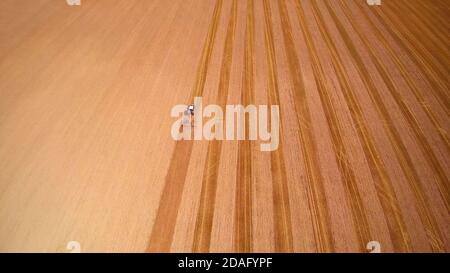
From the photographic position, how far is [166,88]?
185cm

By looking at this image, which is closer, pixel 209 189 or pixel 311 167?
pixel 209 189

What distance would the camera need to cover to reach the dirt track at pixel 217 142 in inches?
48.6

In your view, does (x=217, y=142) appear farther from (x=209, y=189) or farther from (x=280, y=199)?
(x=280, y=199)

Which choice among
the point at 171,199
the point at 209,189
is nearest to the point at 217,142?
the point at 209,189

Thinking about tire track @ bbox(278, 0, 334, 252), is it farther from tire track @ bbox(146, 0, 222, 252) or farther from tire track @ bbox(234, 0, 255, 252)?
tire track @ bbox(146, 0, 222, 252)

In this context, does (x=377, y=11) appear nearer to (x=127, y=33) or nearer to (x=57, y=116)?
(x=127, y=33)

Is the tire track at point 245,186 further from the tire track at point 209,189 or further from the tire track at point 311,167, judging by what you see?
the tire track at point 311,167

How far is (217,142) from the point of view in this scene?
1.56 meters

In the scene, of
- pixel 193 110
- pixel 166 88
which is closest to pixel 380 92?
pixel 193 110

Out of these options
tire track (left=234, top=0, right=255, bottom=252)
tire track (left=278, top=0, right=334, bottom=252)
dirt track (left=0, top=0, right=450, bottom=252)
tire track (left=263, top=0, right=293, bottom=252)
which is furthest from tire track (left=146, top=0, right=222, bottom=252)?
tire track (left=278, top=0, right=334, bottom=252)

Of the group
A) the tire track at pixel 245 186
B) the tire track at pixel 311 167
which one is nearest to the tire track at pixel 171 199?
the tire track at pixel 245 186

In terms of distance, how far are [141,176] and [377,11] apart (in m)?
2.71

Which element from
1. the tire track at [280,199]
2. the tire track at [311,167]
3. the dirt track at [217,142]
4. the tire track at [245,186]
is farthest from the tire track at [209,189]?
the tire track at [311,167]

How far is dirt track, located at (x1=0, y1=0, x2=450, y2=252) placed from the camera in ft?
4.05
